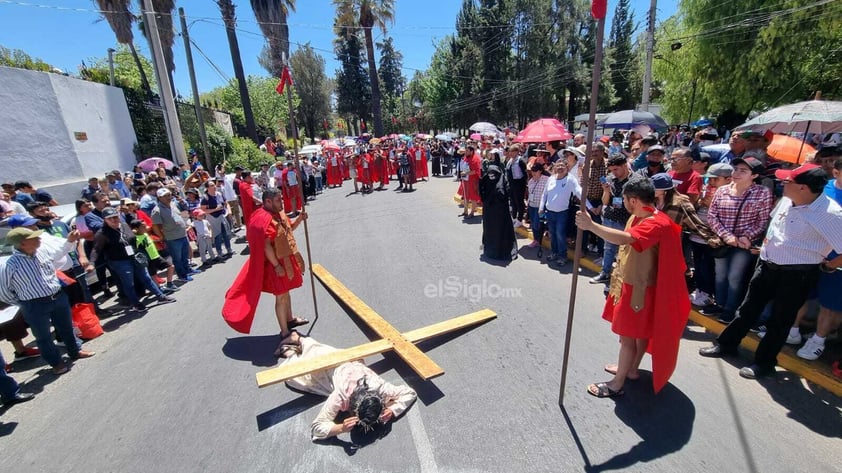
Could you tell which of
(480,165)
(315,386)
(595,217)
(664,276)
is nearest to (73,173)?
(480,165)

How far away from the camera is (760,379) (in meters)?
3.46

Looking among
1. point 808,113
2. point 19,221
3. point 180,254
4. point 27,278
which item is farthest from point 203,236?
point 808,113

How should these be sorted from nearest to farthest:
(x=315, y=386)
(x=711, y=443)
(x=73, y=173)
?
(x=711, y=443) → (x=315, y=386) → (x=73, y=173)

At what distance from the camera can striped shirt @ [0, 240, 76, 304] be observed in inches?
159

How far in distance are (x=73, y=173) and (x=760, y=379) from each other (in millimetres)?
A: 16766

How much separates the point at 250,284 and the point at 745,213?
5574mm

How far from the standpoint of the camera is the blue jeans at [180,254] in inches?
281

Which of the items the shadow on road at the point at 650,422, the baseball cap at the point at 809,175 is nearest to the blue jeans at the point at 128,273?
the shadow on road at the point at 650,422

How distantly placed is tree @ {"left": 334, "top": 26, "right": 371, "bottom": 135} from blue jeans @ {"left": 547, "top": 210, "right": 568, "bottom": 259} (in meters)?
41.1

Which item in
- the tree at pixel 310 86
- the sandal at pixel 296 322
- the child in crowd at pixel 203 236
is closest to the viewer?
the sandal at pixel 296 322

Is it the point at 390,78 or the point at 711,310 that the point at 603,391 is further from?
the point at 390,78

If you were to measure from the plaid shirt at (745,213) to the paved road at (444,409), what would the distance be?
3.92ft

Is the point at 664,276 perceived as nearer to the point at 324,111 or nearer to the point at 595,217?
the point at 595,217

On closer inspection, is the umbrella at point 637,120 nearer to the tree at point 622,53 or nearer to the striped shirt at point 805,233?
the striped shirt at point 805,233
